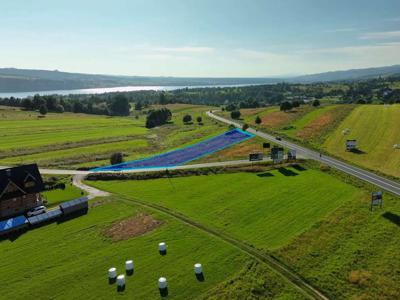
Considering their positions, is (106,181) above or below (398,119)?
below

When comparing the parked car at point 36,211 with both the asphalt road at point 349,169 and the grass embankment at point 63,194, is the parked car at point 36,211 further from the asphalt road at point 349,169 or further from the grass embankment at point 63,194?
the asphalt road at point 349,169

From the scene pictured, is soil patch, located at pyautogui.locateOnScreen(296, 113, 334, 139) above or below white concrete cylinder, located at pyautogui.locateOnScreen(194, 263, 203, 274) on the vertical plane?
above

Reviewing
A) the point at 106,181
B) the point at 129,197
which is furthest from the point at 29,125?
the point at 129,197

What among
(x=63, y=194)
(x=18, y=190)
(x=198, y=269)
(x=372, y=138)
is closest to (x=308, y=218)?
(x=198, y=269)

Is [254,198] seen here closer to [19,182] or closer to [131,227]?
[131,227]

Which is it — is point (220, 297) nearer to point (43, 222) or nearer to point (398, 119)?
point (43, 222)

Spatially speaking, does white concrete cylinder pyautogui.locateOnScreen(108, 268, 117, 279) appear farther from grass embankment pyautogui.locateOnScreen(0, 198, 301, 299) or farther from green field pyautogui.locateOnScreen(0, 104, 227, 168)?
green field pyautogui.locateOnScreen(0, 104, 227, 168)

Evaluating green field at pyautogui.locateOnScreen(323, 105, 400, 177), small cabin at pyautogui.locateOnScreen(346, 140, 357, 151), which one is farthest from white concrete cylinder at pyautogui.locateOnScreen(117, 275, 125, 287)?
small cabin at pyautogui.locateOnScreen(346, 140, 357, 151)
